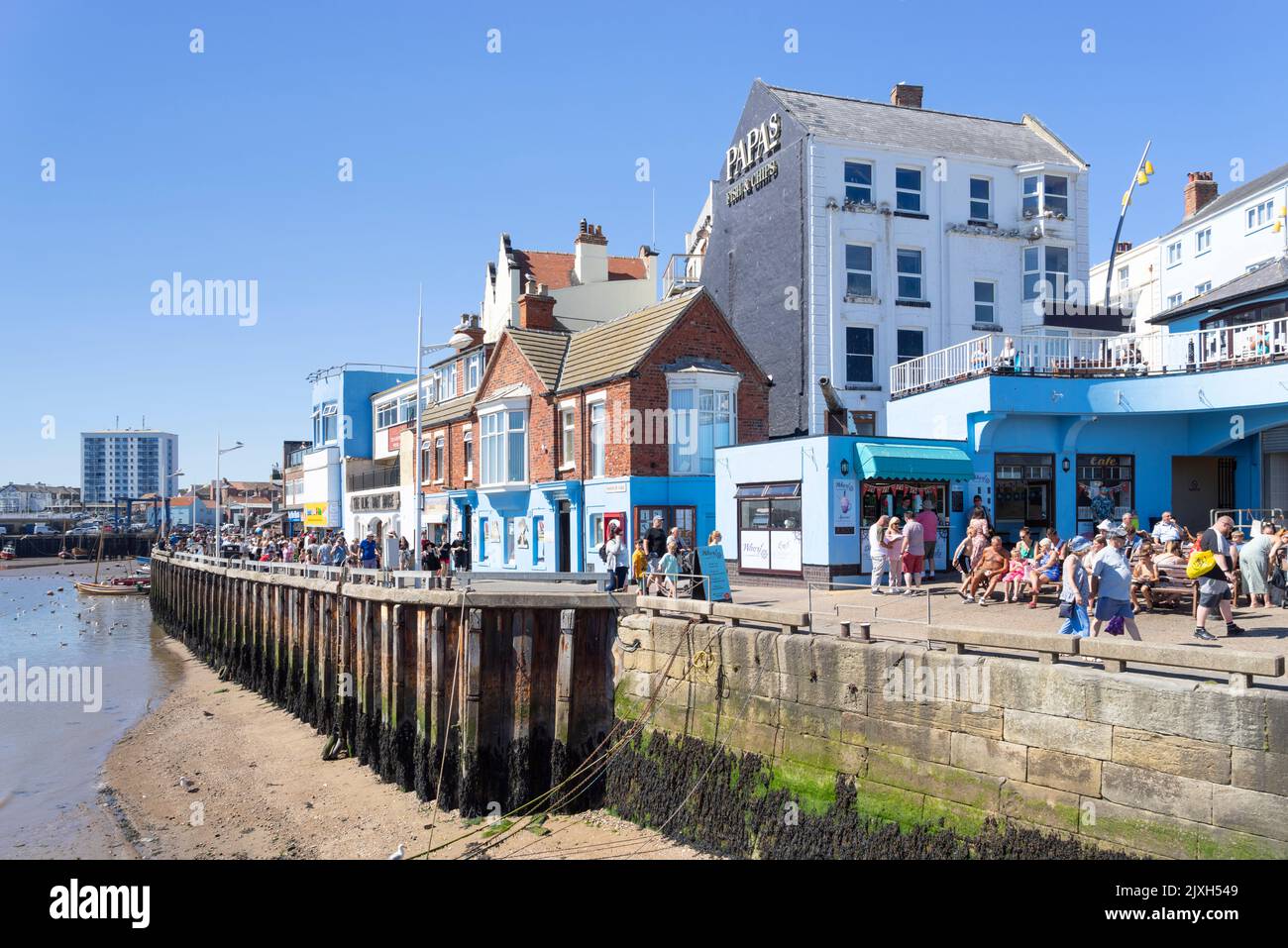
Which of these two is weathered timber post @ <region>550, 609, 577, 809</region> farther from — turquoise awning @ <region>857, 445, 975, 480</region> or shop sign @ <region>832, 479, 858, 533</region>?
turquoise awning @ <region>857, 445, 975, 480</region>

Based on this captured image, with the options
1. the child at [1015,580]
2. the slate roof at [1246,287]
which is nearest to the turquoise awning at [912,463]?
the child at [1015,580]

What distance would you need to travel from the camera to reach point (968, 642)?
29.5 ft

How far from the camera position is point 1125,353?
21281 millimetres

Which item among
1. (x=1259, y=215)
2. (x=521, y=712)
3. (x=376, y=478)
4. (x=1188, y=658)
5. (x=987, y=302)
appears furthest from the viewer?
(x=376, y=478)

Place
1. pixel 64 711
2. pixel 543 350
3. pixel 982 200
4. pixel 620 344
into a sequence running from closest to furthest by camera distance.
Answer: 1. pixel 64 711
2. pixel 620 344
3. pixel 543 350
4. pixel 982 200

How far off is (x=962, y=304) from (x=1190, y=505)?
1053 centimetres

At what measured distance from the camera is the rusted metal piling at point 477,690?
43.9ft

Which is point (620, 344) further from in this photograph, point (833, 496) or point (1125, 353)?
point (1125, 353)

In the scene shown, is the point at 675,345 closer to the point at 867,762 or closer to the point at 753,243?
the point at 753,243

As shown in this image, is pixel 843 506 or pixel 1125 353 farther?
pixel 1125 353

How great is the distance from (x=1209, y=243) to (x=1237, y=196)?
2.50 m

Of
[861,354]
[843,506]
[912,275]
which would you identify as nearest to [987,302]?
[912,275]

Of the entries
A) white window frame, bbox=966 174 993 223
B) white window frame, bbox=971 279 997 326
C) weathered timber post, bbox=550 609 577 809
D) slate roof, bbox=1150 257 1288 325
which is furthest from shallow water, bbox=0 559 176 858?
white window frame, bbox=966 174 993 223

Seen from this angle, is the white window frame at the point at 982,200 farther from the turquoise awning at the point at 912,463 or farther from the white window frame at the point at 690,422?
the turquoise awning at the point at 912,463
